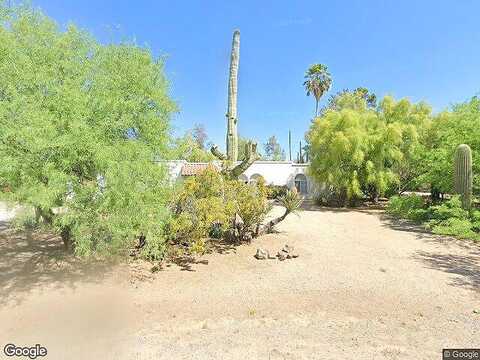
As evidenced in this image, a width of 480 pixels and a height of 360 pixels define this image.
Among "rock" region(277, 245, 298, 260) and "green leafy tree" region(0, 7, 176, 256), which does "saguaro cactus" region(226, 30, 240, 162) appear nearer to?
"rock" region(277, 245, 298, 260)

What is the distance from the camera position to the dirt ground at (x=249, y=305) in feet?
15.1

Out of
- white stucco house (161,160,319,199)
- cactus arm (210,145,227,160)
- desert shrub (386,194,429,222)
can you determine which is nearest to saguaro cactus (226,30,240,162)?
cactus arm (210,145,227,160)

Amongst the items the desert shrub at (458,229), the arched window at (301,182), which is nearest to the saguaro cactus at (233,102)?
the desert shrub at (458,229)

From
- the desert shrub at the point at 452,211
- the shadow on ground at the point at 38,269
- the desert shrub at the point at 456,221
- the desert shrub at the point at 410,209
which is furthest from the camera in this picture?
the desert shrub at the point at 410,209

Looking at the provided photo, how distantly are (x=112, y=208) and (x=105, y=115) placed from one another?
1.91 meters

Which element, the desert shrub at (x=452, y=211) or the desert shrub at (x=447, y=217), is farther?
the desert shrub at (x=452, y=211)

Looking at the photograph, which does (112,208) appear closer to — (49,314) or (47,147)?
(47,147)

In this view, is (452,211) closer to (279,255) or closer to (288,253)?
(288,253)

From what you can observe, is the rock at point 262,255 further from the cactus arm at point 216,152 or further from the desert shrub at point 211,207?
the cactus arm at point 216,152

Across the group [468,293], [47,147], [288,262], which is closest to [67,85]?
[47,147]

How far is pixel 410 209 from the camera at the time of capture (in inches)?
620

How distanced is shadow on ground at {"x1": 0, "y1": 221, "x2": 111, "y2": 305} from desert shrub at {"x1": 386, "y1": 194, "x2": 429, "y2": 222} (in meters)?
13.0

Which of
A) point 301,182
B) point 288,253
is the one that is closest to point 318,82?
point 301,182

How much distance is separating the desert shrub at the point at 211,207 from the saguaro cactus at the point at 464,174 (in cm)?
845
